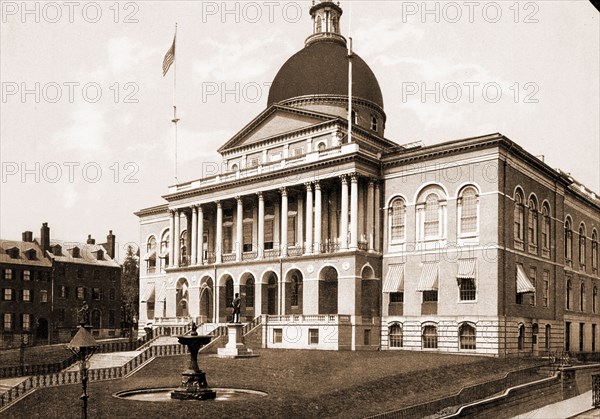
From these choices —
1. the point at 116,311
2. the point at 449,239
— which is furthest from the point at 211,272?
the point at 116,311

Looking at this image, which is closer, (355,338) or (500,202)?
(500,202)

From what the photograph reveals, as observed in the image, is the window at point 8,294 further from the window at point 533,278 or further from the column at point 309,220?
the window at point 533,278

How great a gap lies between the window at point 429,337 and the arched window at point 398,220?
6827 millimetres

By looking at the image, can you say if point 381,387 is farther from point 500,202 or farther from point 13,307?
point 13,307

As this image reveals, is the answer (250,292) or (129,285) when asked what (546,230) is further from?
(129,285)

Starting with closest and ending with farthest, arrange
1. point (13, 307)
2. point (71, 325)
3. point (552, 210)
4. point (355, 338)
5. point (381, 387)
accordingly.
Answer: point (381, 387), point (355, 338), point (552, 210), point (13, 307), point (71, 325)

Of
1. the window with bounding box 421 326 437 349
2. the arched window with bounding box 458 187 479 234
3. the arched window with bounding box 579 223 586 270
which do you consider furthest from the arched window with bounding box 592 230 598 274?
the window with bounding box 421 326 437 349

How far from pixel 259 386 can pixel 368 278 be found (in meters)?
22.2

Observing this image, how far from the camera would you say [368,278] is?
175 feet

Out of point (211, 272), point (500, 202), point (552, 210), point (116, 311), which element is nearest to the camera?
point (500, 202)

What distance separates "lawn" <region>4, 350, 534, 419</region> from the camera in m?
27.2

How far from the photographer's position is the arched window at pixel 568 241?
6069 cm

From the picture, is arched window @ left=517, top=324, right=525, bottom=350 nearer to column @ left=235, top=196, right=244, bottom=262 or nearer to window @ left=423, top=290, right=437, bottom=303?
window @ left=423, top=290, right=437, bottom=303

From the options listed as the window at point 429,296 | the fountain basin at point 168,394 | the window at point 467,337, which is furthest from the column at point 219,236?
the fountain basin at point 168,394
